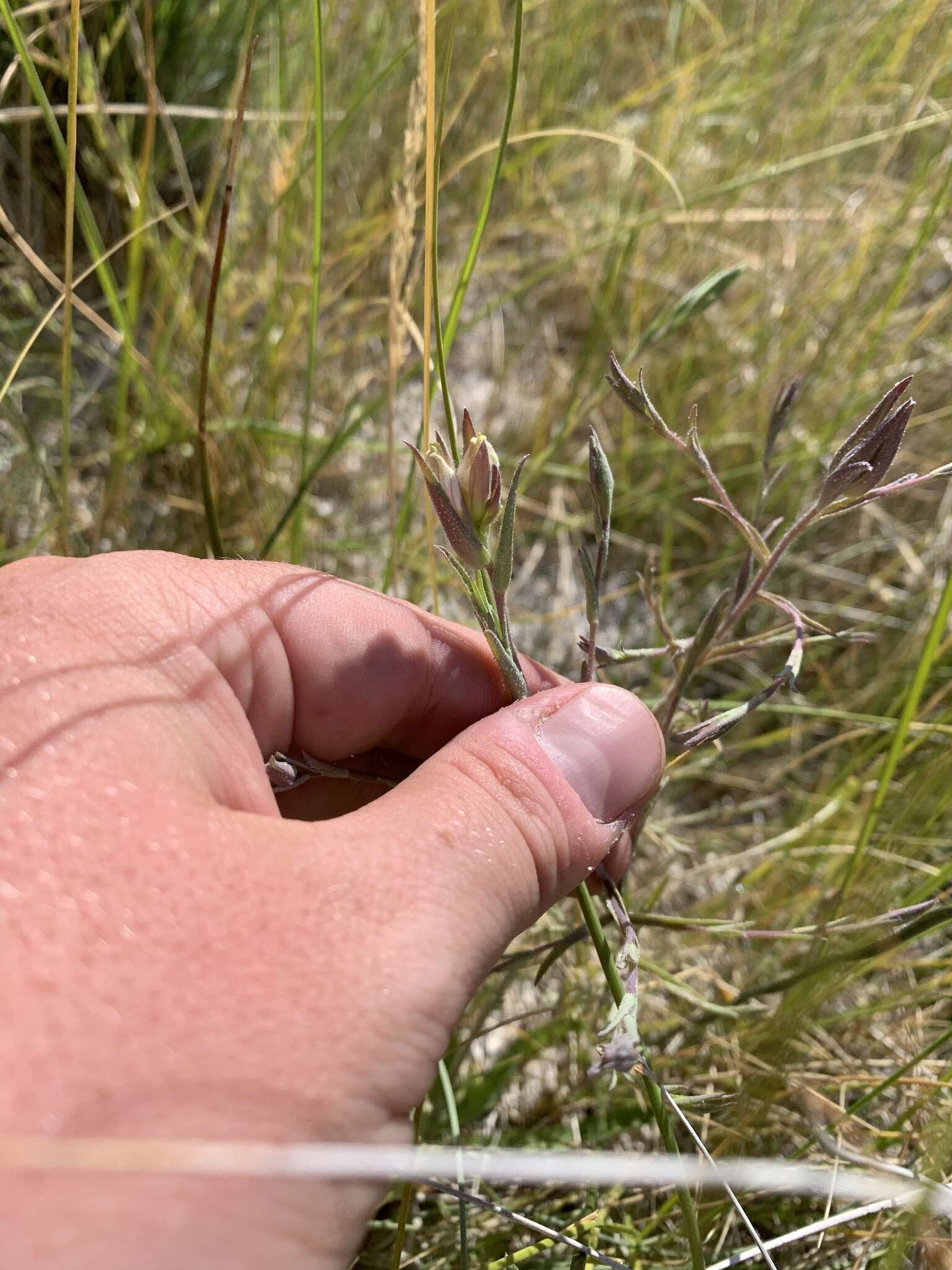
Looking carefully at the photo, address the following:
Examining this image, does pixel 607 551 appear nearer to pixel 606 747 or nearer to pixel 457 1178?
pixel 606 747

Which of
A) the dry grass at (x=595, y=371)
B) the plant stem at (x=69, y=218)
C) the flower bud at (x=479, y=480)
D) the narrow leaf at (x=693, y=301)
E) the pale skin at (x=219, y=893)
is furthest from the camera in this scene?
the dry grass at (x=595, y=371)

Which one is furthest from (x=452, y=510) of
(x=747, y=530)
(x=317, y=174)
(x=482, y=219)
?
(x=317, y=174)

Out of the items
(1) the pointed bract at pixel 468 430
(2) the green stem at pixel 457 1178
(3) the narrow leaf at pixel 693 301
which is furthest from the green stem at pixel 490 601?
(3) the narrow leaf at pixel 693 301

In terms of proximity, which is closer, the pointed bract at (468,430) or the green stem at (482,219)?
the pointed bract at (468,430)

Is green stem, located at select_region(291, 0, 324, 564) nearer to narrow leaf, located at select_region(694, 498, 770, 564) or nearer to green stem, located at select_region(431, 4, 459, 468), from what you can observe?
green stem, located at select_region(431, 4, 459, 468)

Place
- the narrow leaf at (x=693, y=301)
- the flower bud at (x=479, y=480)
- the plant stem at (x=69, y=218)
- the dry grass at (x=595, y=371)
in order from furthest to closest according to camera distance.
→ 1. the dry grass at (x=595, y=371)
2. the narrow leaf at (x=693, y=301)
3. the plant stem at (x=69, y=218)
4. the flower bud at (x=479, y=480)

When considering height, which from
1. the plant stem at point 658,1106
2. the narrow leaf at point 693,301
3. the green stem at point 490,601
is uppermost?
the narrow leaf at point 693,301

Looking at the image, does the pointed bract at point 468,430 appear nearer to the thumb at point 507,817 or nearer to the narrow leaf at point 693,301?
the thumb at point 507,817

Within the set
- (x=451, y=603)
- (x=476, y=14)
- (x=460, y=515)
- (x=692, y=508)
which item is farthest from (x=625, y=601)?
(x=476, y=14)

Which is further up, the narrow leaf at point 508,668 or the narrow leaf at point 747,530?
the narrow leaf at point 747,530
